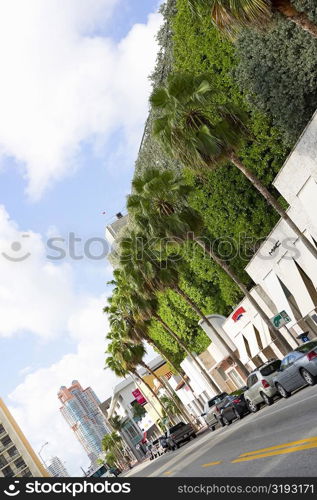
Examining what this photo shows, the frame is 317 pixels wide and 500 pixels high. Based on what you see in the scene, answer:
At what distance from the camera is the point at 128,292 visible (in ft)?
150

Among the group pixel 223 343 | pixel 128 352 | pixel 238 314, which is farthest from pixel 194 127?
pixel 128 352

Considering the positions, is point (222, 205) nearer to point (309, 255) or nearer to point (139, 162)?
point (309, 255)

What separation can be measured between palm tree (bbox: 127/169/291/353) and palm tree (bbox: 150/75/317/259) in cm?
617

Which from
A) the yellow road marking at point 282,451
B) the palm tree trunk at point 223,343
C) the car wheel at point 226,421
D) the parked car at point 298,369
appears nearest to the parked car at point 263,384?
the parked car at point 298,369

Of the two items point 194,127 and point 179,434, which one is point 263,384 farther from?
point 179,434

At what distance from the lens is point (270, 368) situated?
76.0ft

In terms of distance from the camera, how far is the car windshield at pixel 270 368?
75.6 ft

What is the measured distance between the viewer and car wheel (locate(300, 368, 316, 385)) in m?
18.5

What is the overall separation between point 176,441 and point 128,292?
12.1 meters

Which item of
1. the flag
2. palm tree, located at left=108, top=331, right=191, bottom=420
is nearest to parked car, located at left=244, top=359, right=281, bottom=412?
the flag

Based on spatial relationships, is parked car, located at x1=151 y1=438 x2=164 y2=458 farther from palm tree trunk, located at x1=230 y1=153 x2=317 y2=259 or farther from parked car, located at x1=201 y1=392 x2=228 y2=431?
palm tree trunk, located at x1=230 y1=153 x2=317 y2=259

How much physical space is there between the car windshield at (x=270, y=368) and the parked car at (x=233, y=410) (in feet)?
16.1

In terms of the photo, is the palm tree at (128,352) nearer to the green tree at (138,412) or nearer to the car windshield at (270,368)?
the car windshield at (270,368)
